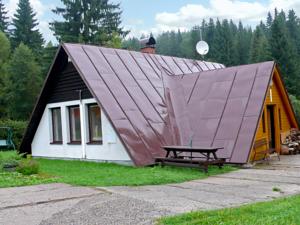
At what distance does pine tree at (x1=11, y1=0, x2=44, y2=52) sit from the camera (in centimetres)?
5088

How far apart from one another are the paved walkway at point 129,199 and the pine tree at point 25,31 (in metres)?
44.8

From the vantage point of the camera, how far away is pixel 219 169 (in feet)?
36.5

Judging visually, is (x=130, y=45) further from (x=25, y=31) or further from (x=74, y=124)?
(x=74, y=124)

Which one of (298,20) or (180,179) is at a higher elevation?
(298,20)

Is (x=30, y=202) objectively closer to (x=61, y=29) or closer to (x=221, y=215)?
(x=221, y=215)

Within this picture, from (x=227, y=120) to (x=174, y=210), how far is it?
7024 millimetres

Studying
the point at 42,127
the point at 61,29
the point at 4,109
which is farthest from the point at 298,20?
the point at 42,127

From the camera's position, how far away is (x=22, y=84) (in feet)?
137

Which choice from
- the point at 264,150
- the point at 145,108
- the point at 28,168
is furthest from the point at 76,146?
the point at 264,150

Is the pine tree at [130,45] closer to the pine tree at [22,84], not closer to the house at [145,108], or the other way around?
the pine tree at [22,84]

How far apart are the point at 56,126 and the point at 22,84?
2791cm

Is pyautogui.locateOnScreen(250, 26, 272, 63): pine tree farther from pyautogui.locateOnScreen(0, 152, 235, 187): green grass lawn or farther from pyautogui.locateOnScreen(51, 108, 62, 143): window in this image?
pyautogui.locateOnScreen(0, 152, 235, 187): green grass lawn

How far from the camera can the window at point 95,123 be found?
13.8 m

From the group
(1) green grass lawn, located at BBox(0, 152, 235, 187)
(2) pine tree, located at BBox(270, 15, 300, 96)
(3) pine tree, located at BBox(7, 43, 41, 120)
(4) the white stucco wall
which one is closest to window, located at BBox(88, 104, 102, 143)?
(4) the white stucco wall
